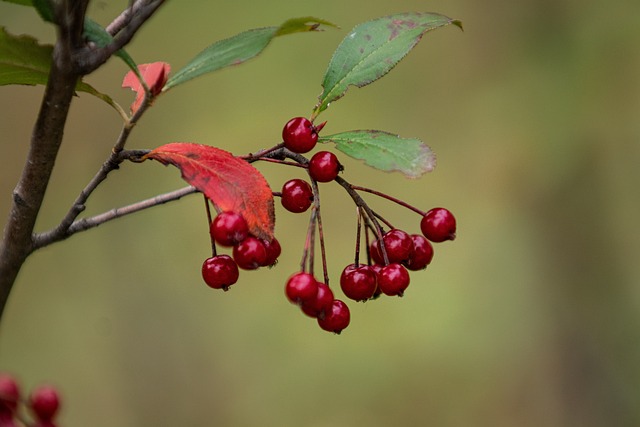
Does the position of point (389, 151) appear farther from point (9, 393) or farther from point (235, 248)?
point (9, 393)

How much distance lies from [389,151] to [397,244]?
0.41ft

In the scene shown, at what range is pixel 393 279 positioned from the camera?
0.86 metres

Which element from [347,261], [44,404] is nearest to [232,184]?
[44,404]

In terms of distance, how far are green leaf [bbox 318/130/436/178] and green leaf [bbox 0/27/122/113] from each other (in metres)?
0.29

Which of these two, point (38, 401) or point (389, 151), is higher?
point (389, 151)

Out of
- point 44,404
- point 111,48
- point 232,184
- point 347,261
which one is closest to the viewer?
point 111,48

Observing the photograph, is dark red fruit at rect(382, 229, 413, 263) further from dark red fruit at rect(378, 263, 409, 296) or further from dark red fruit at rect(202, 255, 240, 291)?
dark red fruit at rect(202, 255, 240, 291)

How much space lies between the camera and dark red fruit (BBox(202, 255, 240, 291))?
882 millimetres

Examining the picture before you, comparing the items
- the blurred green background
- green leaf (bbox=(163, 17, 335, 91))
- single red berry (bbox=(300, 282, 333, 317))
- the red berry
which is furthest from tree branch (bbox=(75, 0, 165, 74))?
the blurred green background

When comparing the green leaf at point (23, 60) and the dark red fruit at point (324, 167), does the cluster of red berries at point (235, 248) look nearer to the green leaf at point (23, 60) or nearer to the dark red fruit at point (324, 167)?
the dark red fruit at point (324, 167)

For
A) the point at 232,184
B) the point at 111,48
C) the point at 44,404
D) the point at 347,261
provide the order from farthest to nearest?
the point at 347,261 → the point at 44,404 → the point at 232,184 → the point at 111,48

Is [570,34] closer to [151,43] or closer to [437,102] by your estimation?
[437,102]

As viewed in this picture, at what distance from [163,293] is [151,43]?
3.94ft

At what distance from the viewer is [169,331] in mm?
3354
